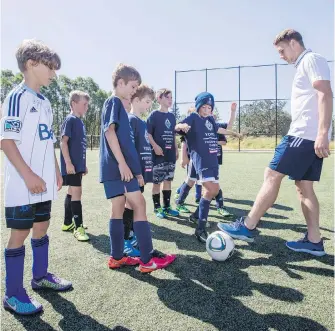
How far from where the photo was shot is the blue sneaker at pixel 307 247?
3197mm

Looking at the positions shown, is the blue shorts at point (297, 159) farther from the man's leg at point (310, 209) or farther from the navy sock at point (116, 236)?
the navy sock at point (116, 236)

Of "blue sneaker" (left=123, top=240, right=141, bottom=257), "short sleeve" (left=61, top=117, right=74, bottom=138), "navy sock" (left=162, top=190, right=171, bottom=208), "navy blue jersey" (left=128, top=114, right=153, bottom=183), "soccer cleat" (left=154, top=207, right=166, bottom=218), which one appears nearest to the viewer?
"blue sneaker" (left=123, top=240, right=141, bottom=257)

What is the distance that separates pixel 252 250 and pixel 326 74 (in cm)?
180

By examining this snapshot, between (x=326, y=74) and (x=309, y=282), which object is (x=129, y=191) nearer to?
(x=309, y=282)

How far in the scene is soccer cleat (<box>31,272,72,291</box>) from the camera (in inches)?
97.3

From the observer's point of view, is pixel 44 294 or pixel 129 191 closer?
pixel 44 294

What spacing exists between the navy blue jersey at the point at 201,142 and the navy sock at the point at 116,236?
4.04 feet

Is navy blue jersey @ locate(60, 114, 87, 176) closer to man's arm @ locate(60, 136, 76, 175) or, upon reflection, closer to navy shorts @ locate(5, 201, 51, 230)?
man's arm @ locate(60, 136, 76, 175)

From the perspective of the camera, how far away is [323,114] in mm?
2896

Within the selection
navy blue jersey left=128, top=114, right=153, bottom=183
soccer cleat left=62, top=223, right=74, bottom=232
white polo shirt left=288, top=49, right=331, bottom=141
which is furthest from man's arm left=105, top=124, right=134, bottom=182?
soccer cleat left=62, top=223, right=74, bottom=232

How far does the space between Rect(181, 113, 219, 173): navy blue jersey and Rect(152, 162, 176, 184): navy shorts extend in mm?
1182

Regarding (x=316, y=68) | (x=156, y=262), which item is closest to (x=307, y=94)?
(x=316, y=68)

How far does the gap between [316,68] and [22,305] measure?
2.98 metres

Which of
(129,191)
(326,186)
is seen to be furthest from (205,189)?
(326,186)
